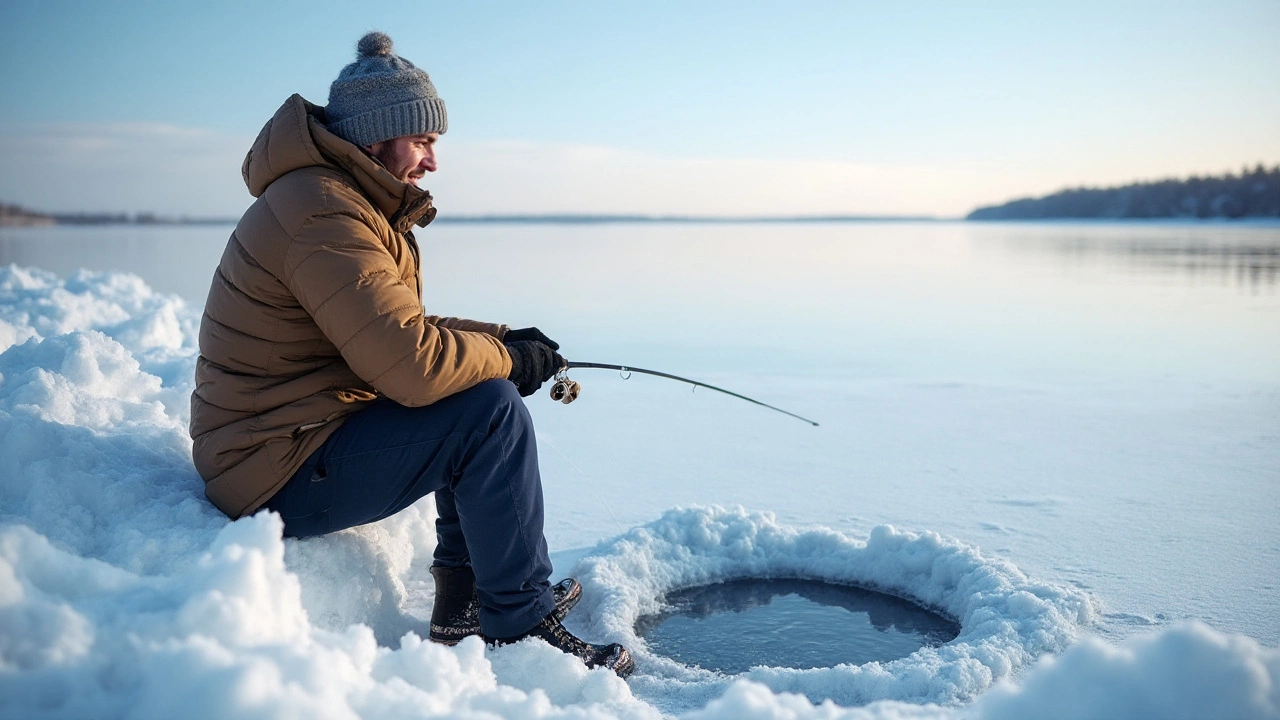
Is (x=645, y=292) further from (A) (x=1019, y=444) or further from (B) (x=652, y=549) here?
(B) (x=652, y=549)

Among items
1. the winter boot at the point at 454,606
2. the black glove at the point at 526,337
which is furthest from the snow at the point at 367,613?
the black glove at the point at 526,337

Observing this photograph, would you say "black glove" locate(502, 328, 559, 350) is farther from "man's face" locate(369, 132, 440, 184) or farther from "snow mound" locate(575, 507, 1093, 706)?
"snow mound" locate(575, 507, 1093, 706)

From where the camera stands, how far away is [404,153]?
2.76 m

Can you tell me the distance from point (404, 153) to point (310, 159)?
320 millimetres

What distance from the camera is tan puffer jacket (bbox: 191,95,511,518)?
2.35 metres

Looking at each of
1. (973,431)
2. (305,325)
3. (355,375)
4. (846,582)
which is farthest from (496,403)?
(973,431)

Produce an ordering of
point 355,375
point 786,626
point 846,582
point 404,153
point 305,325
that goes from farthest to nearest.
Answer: point 846,582, point 786,626, point 404,153, point 355,375, point 305,325

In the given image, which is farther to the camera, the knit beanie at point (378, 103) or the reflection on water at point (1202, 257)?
the reflection on water at point (1202, 257)

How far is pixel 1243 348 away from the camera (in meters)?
8.74

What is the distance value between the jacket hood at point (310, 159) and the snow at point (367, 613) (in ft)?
3.13

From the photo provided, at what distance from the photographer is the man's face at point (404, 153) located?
2742mm

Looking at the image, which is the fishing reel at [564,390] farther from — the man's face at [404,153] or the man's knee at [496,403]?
the man's face at [404,153]

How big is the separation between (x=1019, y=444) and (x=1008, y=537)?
1.73 metres

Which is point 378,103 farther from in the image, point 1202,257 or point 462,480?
point 1202,257
